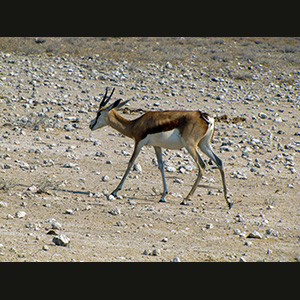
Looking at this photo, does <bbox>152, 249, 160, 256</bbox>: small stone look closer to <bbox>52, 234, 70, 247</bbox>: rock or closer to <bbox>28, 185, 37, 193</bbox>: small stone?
<bbox>52, 234, 70, 247</bbox>: rock

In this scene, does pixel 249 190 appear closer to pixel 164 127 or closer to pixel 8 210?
pixel 164 127

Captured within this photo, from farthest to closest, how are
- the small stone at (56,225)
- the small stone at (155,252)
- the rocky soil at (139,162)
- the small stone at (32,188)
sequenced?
the small stone at (32,188) → the small stone at (56,225) → the rocky soil at (139,162) → the small stone at (155,252)

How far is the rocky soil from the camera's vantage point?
785cm

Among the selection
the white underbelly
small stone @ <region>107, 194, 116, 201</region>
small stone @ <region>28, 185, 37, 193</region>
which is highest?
the white underbelly

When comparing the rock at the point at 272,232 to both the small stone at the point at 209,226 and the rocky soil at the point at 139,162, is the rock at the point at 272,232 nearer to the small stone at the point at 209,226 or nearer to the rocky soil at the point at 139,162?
the rocky soil at the point at 139,162

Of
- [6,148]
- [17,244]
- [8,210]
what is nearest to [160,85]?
[6,148]

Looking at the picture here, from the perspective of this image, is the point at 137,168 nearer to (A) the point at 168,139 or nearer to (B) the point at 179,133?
(A) the point at 168,139

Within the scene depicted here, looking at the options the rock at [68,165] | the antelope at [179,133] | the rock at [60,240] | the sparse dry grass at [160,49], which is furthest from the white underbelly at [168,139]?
the sparse dry grass at [160,49]

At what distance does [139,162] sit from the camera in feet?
40.5

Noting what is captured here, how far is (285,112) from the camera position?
1867cm

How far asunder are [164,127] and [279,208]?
104 inches

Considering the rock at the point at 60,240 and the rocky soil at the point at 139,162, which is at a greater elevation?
the rock at the point at 60,240

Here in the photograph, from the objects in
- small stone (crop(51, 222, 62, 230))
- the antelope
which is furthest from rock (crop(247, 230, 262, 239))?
small stone (crop(51, 222, 62, 230))

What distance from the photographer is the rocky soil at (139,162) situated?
25.8ft
